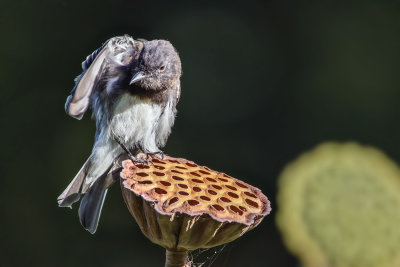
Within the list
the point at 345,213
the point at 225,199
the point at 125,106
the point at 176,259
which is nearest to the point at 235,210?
the point at 225,199

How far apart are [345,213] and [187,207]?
0.78 metres

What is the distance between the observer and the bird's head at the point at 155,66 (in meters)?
2.40

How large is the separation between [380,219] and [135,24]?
8.33 ft

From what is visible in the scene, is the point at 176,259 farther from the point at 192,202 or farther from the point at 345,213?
the point at 345,213

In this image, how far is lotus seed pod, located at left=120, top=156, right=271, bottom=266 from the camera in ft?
4.13

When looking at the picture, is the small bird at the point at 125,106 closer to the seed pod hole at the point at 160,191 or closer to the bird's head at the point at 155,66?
the bird's head at the point at 155,66

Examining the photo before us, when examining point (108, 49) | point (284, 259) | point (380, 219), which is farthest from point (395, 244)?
point (284, 259)

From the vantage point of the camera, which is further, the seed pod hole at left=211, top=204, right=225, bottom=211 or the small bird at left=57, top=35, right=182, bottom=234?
the small bird at left=57, top=35, right=182, bottom=234

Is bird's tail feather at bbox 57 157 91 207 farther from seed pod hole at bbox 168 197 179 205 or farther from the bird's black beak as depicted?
seed pod hole at bbox 168 197 179 205

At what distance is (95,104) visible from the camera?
261cm

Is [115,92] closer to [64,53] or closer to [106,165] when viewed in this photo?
[106,165]

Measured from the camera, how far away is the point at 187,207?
4.18 feet

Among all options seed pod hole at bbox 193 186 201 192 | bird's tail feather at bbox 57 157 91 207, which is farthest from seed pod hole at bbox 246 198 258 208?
bird's tail feather at bbox 57 157 91 207

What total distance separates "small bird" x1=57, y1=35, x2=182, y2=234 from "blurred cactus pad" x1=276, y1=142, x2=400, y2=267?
62 cm
